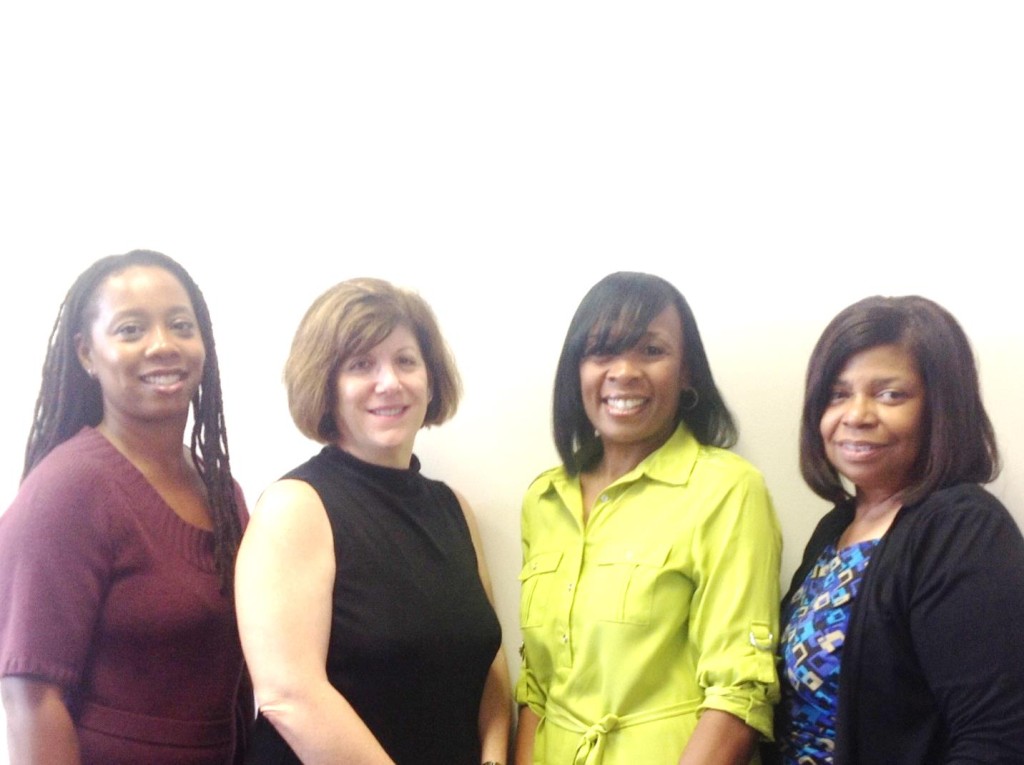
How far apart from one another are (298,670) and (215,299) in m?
1.01

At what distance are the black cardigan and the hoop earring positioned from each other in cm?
44

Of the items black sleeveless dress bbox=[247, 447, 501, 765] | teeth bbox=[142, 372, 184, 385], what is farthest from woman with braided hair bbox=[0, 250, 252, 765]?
black sleeveless dress bbox=[247, 447, 501, 765]

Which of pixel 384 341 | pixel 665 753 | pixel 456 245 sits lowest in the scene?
pixel 665 753

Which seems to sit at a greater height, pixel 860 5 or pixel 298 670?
pixel 860 5

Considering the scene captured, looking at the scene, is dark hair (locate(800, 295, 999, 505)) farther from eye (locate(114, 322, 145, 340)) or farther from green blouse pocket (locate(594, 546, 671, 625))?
eye (locate(114, 322, 145, 340))

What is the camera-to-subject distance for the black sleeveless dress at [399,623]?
1.46 metres

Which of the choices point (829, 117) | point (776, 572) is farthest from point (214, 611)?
point (829, 117)

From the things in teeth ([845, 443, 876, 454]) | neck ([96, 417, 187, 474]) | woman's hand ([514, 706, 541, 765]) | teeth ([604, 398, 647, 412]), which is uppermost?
teeth ([604, 398, 647, 412])

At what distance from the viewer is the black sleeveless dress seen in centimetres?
146

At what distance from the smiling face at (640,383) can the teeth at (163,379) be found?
0.75m

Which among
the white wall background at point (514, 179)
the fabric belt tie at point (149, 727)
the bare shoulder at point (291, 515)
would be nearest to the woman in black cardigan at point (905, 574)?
the white wall background at point (514, 179)

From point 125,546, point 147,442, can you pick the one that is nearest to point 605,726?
point 125,546

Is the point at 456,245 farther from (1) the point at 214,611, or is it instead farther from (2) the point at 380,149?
(1) the point at 214,611

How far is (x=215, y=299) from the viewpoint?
2.08 metres
